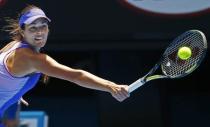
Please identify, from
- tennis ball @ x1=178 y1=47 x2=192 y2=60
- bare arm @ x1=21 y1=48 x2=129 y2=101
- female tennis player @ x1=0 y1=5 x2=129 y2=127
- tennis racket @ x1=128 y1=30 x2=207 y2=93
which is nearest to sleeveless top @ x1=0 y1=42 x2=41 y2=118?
female tennis player @ x1=0 y1=5 x2=129 y2=127

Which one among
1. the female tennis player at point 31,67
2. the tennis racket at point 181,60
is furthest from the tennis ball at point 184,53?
the female tennis player at point 31,67

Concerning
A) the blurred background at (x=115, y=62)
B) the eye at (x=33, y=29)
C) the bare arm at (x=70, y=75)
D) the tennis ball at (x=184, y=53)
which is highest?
the blurred background at (x=115, y=62)

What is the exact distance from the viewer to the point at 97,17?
568cm

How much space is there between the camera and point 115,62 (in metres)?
6.16

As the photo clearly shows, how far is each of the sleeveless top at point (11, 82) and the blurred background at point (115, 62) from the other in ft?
5.92

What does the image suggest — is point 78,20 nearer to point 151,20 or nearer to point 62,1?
point 62,1

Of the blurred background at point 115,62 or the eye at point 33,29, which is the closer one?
the eye at point 33,29

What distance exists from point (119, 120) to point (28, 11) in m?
2.52

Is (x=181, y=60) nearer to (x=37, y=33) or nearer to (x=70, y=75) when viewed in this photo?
(x=70, y=75)

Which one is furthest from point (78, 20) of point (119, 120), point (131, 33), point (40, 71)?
point (40, 71)

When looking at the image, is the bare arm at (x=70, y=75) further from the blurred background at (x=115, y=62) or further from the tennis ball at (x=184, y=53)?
the blurred background at (x=115, y=62)

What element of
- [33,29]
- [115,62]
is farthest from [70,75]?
[115,62]

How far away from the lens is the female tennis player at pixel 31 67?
364 centimetres

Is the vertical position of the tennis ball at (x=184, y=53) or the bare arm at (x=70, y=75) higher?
the tennis ball at (x=184, y=53)
